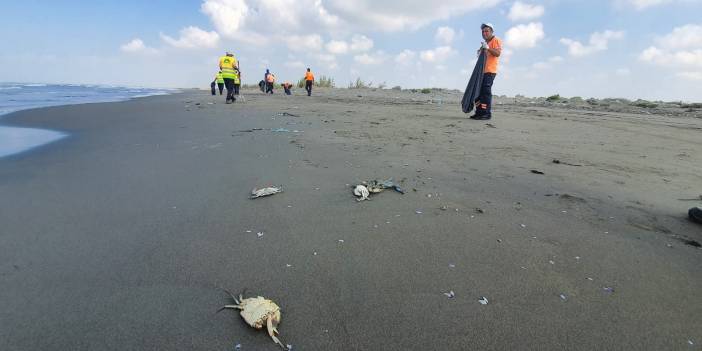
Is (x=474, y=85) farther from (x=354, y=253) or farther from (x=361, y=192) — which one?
(x=354, y=253)

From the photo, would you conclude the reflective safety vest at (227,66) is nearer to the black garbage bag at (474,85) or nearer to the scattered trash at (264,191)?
the black garbage bag at (474,85)

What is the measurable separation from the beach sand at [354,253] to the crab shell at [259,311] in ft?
0.10

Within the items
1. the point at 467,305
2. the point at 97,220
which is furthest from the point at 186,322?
the point at 97,220

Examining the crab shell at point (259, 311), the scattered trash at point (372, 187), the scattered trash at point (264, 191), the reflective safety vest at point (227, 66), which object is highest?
the reflective safety vest at point (227, 66)

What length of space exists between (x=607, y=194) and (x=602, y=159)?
4.26 ft

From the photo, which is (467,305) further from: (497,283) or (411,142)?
(411,142)

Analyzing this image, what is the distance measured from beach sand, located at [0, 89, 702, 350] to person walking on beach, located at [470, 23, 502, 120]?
317 centimetres

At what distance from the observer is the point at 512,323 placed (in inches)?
45.9

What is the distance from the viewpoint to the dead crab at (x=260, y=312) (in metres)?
1.14

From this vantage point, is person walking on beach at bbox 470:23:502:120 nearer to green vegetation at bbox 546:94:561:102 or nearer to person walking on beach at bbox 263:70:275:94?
green vegetation at bbox 546:94:561:102

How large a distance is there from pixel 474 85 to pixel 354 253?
5.73 meters

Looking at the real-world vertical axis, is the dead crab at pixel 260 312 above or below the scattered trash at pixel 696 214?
below

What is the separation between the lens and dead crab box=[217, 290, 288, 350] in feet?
3.75

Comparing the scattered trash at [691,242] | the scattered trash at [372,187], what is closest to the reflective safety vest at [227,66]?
the scattered trash at [372,187]
